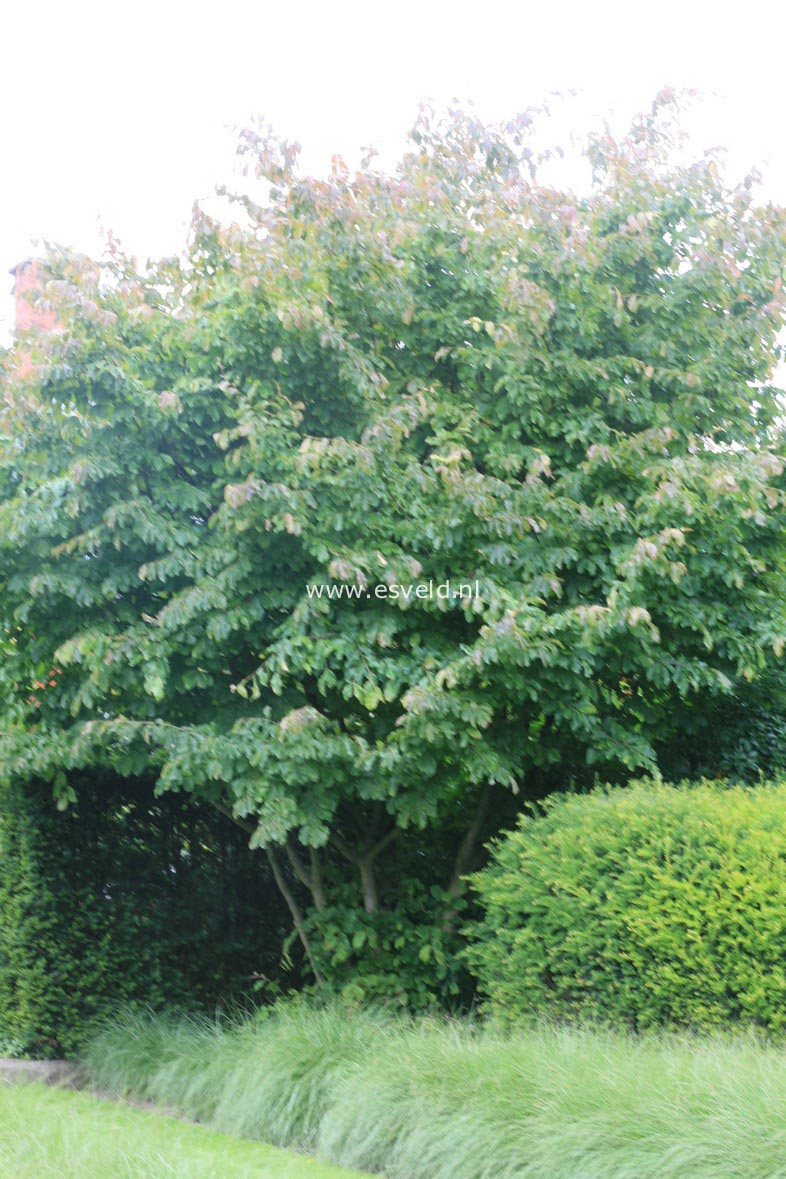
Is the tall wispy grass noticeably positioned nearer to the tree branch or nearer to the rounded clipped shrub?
the rounded clipped shrub

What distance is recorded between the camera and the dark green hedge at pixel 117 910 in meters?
7.88

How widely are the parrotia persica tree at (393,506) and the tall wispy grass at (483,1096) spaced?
1.09 meters

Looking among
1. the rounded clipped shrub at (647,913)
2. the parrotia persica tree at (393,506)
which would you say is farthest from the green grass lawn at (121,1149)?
the parrotia persica tree at (393,506)

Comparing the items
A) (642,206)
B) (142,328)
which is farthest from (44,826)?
(642,206)

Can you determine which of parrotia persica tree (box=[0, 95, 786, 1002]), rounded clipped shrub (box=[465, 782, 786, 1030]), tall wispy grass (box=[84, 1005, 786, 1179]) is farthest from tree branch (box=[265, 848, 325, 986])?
rounded clipped shrub (box=[465, 782, 786, 1030])

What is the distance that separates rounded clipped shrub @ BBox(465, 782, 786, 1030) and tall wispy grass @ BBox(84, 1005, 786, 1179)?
0.21 meters

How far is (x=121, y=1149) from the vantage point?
4828 millimetres

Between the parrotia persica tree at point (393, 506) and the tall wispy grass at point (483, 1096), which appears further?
the parrotia persica tree at point (393, 506)

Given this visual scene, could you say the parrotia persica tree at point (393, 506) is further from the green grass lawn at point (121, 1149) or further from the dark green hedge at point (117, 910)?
the green grass lawn at point (121, 1149)

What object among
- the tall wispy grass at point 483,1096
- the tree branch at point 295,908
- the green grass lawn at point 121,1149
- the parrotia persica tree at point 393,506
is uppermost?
the parrotia persica tree at point 393,506

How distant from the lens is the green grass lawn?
4570 mm

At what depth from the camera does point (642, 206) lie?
7625mm

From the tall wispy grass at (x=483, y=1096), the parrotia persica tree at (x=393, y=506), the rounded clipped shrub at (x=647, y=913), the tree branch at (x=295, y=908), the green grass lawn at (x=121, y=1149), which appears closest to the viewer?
the tall wispy grass at (x=483, y=1096)

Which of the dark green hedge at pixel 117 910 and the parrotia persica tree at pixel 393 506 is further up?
the parrotia persica tree at pixel 393 506
